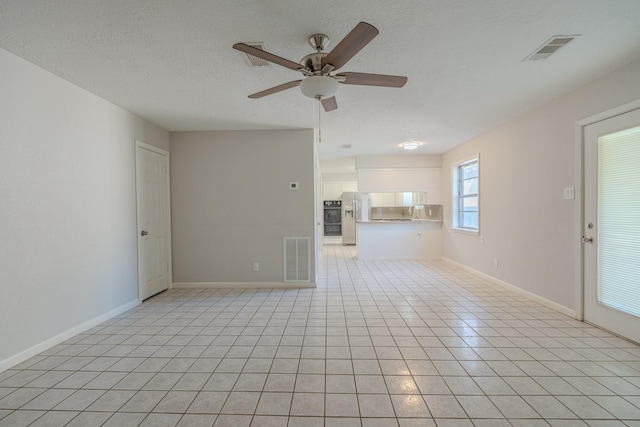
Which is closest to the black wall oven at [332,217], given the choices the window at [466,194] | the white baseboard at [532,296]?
the window at [466,194]

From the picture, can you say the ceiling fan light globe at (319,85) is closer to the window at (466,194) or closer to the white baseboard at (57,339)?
the white baseboard at (57,339)

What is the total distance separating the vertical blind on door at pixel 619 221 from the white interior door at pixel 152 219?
5.09 metres

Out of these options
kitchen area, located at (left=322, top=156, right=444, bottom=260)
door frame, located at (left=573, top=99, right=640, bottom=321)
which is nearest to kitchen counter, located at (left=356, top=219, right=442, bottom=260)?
kitchen area, located at (left=322, top=156, right=444, bottom=260)

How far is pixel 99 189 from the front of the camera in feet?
9.95

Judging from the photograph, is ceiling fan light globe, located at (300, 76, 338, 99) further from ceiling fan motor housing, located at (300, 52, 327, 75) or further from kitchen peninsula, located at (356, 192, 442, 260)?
kitchen peninsula, located at (356, 192, 442, 260)

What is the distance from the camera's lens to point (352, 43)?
161cm

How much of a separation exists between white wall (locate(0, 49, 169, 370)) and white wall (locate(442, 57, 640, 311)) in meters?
4.98

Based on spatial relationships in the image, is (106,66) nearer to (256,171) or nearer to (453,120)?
(256,171)

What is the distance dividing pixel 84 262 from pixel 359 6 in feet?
10.8

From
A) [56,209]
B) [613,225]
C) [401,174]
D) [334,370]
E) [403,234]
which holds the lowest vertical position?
[334,370]

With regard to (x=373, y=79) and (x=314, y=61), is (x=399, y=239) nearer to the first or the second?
(x=373, y=79)

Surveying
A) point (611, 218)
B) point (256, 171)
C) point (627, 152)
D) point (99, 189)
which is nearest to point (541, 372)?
point (611, 218)

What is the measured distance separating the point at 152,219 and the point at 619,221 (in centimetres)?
519

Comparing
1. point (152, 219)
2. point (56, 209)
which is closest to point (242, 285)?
point (152, 219)
